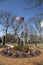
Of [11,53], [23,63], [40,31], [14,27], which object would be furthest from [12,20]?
[23,63]

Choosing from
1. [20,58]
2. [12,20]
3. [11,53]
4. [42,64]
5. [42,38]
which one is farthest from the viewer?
[12,20]

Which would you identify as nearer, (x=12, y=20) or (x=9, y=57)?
(x=9, y=57)

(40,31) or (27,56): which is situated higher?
(40,31)

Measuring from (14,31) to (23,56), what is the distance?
2944cm

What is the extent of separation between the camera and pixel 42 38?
112ft

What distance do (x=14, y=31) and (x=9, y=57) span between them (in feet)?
97.3

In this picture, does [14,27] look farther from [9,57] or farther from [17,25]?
[9,57]

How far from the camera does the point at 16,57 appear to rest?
1024 cm

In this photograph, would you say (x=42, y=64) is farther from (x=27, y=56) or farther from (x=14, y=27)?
(x=14, y=27)

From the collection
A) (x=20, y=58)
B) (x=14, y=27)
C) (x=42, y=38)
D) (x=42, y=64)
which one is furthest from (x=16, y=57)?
(x=14, y=27)

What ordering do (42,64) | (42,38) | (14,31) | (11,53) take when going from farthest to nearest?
(14,31), (42,38), (11,53), (42,64)

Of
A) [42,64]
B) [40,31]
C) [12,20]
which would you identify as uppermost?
[12,20]

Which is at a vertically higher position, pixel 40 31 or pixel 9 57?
pixel 40 31

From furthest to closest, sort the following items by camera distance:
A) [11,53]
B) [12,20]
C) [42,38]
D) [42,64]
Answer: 1. [12,20]
2. [42,38]
3. [11,53]
4. [42,64]
